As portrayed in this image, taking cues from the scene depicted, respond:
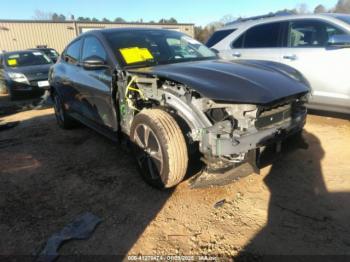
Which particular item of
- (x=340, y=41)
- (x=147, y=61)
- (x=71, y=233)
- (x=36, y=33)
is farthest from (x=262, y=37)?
(x=36, y=33)

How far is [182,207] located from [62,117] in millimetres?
3668

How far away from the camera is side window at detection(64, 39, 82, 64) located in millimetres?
4786

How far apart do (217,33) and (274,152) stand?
14.5ft

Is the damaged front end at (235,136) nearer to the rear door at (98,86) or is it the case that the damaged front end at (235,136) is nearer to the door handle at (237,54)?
the rear door at (98,86)

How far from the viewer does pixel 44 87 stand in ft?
32.7

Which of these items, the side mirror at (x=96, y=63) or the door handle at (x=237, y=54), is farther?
the door handle at (x=237, y=54)

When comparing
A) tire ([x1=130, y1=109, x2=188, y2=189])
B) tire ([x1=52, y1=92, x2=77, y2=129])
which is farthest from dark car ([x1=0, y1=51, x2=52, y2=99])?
tire ([x1=130, y1=109, x2=188, y2=189])

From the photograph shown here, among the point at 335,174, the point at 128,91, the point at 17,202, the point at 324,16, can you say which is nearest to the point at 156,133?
the point at 128,91

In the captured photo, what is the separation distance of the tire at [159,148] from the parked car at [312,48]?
9.71 ft

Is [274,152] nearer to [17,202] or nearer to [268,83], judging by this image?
[268,83]

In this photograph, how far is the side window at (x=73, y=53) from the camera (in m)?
4.79

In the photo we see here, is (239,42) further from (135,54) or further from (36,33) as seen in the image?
(36,33)

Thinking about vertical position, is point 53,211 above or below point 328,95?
below

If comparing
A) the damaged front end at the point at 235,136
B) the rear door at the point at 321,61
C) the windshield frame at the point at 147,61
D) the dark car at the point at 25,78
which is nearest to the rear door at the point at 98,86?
the windshield frame at the point at 147,61
